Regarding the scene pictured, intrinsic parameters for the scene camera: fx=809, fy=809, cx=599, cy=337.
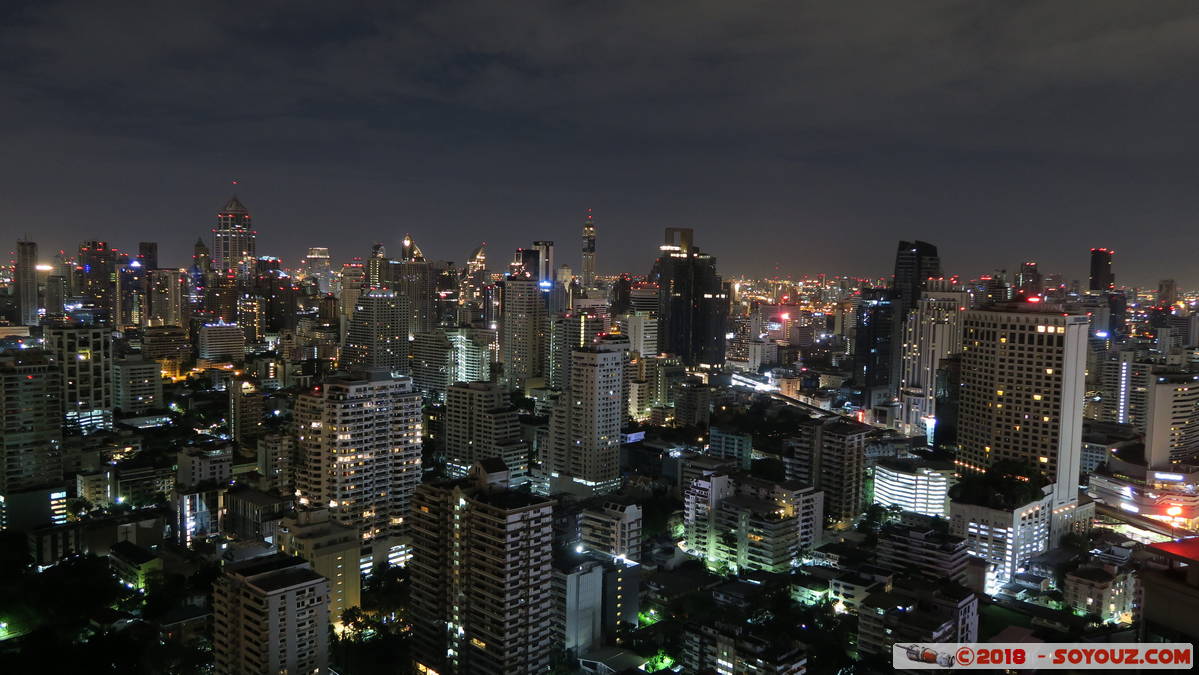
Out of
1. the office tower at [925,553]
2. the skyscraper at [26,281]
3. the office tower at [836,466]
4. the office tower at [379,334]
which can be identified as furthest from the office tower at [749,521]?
the skyscraper at [26,281]

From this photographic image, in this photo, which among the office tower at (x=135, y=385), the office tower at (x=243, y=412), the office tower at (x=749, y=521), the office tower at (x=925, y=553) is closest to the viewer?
the office tower at (x=925, y=553)

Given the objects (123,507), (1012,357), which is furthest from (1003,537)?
(123,507)

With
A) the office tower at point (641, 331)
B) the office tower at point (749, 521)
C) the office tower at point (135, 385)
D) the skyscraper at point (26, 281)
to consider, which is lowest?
the office tower at point (749, 521)

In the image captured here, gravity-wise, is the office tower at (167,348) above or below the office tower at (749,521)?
above

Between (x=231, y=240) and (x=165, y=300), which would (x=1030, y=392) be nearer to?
(x=165, y=300)

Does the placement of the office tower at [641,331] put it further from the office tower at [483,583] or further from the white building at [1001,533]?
the office tower at [483,583]

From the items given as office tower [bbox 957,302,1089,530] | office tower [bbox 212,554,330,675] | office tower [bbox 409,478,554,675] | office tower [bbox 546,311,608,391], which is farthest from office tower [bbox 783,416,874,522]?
office tower [bbox 546,311,608,391]

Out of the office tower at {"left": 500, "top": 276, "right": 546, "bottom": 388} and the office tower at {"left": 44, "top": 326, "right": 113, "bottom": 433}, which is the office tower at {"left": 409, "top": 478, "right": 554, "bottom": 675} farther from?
the office tower at {"left": 500, "top": 276, "right": 546, "bottom": 388}
